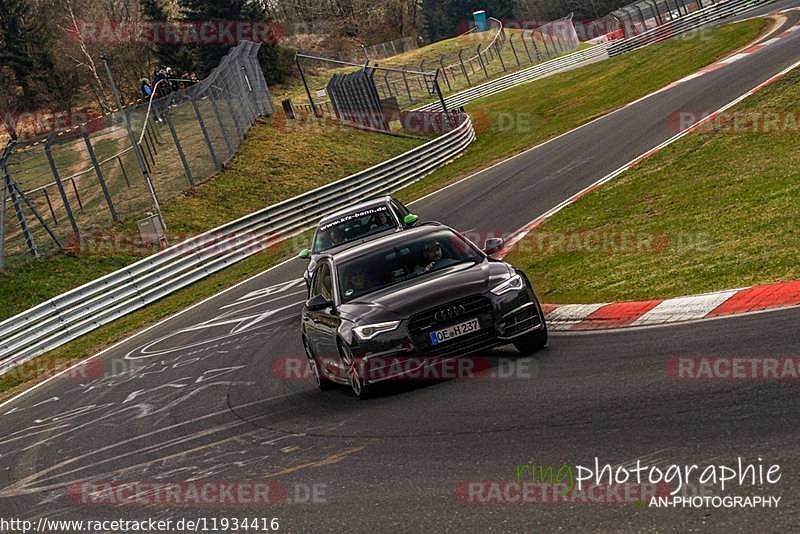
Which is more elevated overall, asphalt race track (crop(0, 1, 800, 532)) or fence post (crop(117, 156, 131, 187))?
fence post (crop(117, 156, 131, 187))

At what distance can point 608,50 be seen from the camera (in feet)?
219

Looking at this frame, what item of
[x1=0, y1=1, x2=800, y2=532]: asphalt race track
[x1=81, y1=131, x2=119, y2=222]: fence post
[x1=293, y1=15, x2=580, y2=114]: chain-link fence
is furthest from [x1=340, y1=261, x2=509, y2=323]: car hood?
[x1=293, y1=15, x2=580, y2=114]: chain-link fence

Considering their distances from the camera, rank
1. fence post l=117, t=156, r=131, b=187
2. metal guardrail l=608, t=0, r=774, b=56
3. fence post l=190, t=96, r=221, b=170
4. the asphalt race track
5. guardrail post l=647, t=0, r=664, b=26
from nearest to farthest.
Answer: the asphalt race track → fence post l=117, t=156, r=131, b=187 → fence post l=190, t=96, r=221, b=170 → metal guardrail l=608, t=0, r=774, b=56 → guardrail post l=647, t=0, r=664, b=26

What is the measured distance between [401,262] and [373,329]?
50.5 inches

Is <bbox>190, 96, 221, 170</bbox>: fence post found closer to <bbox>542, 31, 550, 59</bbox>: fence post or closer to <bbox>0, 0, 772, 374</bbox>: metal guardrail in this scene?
<bbox>0, 0, 772, 374</bbox>: metal guardrail

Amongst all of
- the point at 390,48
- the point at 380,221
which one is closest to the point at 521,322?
the point at 380,221

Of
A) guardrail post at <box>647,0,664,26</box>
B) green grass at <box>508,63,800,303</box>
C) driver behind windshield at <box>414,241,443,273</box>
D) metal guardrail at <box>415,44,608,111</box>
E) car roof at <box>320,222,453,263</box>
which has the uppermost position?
car roof at <box>320,222,453,263</box>

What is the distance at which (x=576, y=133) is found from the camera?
35.4 m

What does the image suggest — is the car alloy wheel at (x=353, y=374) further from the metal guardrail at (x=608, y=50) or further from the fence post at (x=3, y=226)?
the metal guardrail at (x=608, y=50)

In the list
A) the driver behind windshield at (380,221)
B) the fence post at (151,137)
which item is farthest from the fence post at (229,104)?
the driver behind windshield at (380,221)

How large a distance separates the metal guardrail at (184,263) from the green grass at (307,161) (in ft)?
1.31

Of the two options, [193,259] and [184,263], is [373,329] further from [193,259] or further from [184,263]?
[193,259]

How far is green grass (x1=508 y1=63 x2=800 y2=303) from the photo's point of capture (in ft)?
38.8

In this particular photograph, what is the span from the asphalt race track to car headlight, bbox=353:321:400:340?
642 mm
